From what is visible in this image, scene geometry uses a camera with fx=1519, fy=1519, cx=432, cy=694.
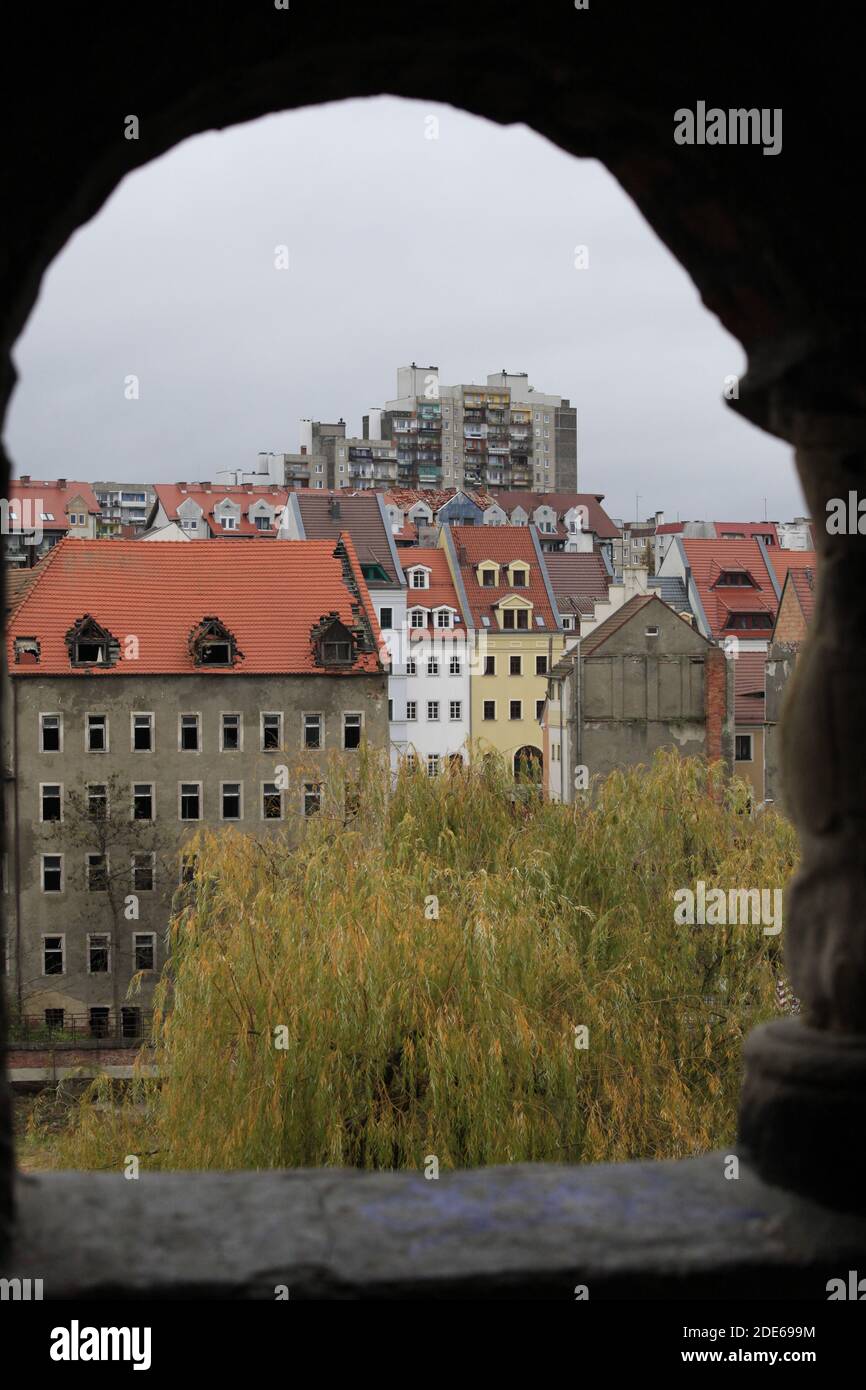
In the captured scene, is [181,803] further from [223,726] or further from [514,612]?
[514,612]

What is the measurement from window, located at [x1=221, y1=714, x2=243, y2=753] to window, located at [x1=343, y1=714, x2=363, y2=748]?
242 centimetres

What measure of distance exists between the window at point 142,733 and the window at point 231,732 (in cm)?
162

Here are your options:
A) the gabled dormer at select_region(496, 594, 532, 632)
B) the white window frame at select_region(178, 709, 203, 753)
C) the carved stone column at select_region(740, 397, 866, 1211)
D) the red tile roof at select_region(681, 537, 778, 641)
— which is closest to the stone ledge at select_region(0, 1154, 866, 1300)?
the carved stone column at select_region(740, 397, 866, 1211)

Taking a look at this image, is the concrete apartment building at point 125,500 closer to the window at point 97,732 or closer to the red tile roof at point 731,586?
the red tile roof at point 731,586

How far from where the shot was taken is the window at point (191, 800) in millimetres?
34312

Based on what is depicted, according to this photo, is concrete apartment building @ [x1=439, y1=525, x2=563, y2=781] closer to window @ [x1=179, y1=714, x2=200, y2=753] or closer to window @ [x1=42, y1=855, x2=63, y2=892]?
window @ [x1=179, y1=714, x2=200, y2=753]

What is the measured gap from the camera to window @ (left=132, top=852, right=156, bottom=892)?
34156mm

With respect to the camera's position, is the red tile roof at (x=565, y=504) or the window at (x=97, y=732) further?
the red tile roof at (x=565, y=504)

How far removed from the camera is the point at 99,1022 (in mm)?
33375

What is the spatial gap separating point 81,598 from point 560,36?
33.0 metres

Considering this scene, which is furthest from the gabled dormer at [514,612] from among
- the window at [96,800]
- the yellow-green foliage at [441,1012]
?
the yellow-green foliage at [441,1012]

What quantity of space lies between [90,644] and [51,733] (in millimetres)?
2153

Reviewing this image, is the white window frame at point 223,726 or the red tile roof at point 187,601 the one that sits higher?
the red tile roof at point 187,601

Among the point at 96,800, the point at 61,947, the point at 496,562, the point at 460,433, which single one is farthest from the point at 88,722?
the point at 460,433
